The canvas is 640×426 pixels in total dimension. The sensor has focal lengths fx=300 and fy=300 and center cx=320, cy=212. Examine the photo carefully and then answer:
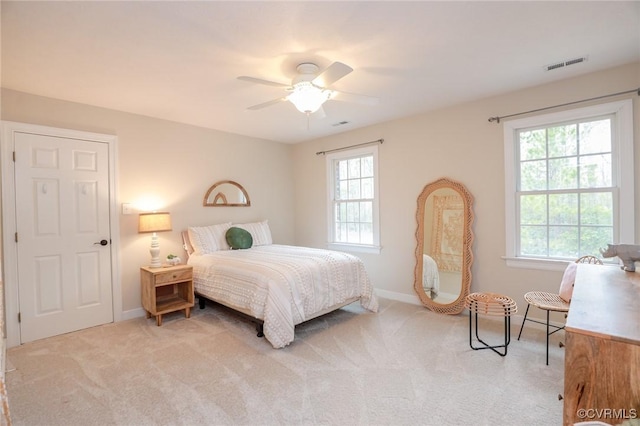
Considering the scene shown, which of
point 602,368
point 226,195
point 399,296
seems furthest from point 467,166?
point 226,195

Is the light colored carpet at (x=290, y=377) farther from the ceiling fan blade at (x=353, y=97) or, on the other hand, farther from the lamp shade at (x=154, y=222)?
the ceiling fan blade at (x=353, y=97)

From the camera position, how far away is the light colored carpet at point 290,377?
1859 millimetres

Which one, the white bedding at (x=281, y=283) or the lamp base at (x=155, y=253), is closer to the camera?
the white bedding at (x=281, y=283)

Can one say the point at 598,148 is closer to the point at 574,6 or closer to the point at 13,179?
the point at 574,6

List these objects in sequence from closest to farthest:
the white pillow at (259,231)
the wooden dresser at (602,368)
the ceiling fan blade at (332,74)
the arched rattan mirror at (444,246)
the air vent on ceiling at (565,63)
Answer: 1. the wooden dresser at (602,368)
2. the ceiling fan blade at (332,74)
3. the air vent on ceiling at (565,63)
4. the arched rattan mirror at (444,246)
5. the white pillow at (259,231)

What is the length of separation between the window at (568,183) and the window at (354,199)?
5.71 feet

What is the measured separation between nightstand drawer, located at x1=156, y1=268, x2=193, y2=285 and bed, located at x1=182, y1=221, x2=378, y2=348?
141 mm

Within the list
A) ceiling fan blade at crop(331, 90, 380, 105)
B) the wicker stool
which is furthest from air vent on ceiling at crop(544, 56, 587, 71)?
the wicker stool

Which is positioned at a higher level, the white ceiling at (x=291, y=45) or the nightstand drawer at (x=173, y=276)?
the white ceiling at (x=291, y=45)

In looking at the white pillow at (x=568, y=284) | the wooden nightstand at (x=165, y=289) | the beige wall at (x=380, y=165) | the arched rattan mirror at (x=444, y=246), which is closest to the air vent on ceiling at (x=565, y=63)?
the beige wall at (x=380, y=165)

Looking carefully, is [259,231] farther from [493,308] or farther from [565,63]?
[565,63]

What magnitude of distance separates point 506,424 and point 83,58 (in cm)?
385

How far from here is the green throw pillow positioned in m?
4.17

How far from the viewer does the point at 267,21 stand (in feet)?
6.31
